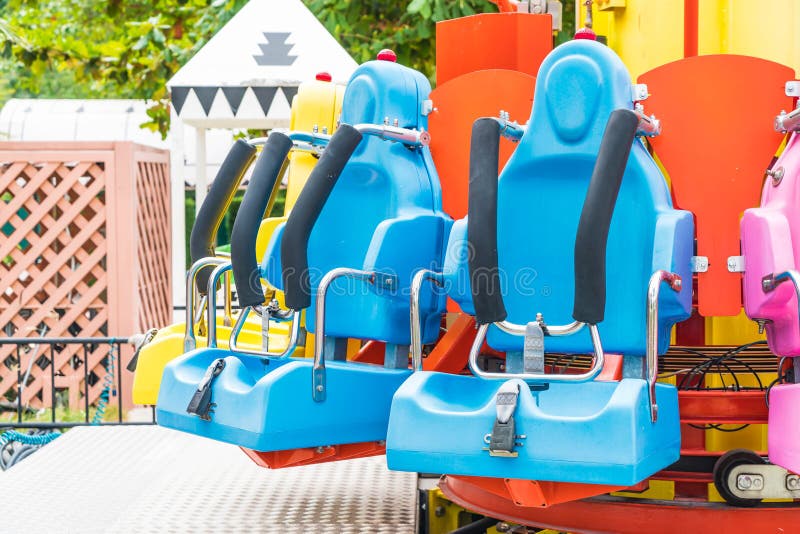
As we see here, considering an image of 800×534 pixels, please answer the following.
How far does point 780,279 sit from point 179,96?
5.10 m

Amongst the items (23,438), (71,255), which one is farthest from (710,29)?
(71,255)

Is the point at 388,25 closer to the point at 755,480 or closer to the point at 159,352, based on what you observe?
the point at 159,352

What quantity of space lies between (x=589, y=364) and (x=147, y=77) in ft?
23.7

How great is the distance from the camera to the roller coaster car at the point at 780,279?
220 centimetres

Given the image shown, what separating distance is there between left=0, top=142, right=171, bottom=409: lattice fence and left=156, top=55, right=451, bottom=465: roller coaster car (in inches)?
184

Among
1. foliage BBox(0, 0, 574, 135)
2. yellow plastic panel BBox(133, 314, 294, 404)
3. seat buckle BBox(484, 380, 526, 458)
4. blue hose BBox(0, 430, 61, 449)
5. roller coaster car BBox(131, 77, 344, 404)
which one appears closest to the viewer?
seat buckle BBox(484, 380, 526, 458)

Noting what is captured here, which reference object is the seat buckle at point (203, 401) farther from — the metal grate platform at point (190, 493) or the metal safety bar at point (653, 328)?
the metal safety bar at point (653, 328)

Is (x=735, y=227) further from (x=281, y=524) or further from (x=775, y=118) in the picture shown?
(x=281, y=524)

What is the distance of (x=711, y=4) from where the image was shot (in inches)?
120

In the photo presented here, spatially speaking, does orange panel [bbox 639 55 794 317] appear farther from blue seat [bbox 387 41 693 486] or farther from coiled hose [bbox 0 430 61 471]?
coiled hose [bbox 0 430 61 471]

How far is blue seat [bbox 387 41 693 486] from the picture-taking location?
6.93 ft

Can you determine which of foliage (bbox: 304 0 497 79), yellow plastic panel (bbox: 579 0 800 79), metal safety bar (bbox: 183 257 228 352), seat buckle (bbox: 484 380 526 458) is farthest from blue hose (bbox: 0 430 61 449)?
seat buckle (bbox: 484 380 526 458)

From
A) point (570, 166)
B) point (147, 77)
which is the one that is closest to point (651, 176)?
point (570, 166)

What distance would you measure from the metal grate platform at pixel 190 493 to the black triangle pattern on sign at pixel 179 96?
2.80 metres
